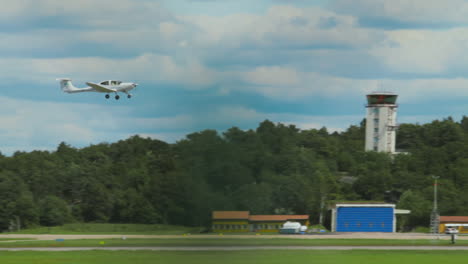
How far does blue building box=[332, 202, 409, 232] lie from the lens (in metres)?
84.6

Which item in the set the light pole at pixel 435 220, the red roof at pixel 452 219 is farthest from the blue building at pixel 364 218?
the red roof at pixel 452 219

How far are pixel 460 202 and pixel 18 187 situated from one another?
54909 millimetres

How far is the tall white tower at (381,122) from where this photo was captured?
421 feet

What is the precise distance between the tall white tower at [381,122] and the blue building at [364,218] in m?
44.3

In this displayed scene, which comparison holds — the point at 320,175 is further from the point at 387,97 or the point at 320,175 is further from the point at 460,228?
the point at 387,97

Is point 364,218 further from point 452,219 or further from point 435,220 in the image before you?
point 452,219

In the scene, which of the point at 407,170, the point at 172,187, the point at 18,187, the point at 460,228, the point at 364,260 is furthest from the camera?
the point at 407,170

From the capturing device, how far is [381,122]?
130 meters

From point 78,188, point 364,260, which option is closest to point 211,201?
point 364,260

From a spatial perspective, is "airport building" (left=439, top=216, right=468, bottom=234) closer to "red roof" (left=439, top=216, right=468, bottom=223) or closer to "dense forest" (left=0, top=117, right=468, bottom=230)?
"red roof" (left=439, top=216, right=468, bottom=223)

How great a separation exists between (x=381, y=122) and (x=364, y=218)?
47.9 m

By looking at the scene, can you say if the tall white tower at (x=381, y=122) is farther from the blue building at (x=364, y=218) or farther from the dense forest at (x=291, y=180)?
the blue building at (x=364, y=218)

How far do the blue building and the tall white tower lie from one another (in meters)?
44.3

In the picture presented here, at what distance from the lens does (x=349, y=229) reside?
84.9 metres
